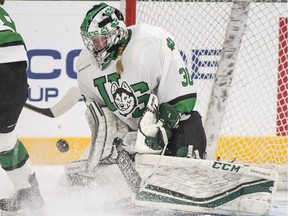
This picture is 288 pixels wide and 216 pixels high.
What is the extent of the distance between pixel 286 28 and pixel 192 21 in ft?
1.88

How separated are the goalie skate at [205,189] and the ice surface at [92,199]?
0.09 meters

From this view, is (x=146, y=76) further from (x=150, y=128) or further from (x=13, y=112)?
(x=13, y=112)

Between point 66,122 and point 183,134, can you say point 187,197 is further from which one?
point 66,122

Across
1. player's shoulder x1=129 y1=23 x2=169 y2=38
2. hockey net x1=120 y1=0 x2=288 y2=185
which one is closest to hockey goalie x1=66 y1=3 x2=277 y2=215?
player's shoulder x1=129 y1=23 x2=169 y2=38

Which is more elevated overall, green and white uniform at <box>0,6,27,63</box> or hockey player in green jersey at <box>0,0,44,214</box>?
green and white uniform at <box>0,6,27,63</box>

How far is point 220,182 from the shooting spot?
9.72 feet

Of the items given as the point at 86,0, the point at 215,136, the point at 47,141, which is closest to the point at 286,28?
the point at 215,136

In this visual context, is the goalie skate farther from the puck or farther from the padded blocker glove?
the puck

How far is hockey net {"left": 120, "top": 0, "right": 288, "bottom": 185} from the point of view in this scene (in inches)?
165

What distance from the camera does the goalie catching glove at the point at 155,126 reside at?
297 cm

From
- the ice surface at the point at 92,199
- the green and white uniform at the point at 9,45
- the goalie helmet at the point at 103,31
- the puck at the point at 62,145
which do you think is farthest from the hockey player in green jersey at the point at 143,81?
the puck at the point at 62,145

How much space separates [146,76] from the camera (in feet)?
10.4

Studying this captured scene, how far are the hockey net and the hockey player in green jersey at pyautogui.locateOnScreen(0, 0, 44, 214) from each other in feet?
4.53

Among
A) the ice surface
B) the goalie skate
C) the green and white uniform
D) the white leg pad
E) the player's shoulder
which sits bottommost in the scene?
the ice surface
